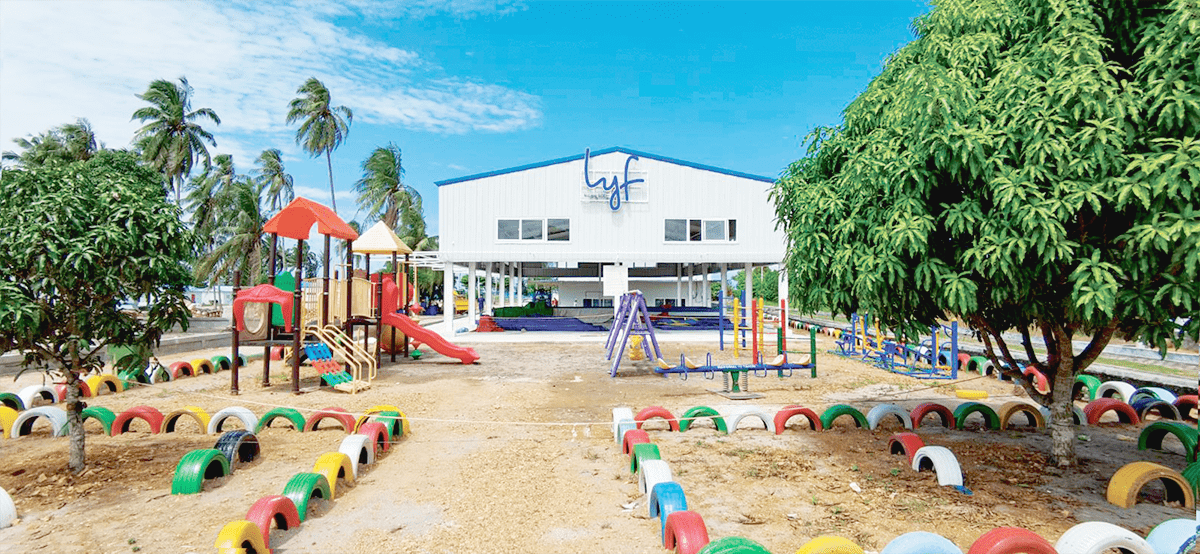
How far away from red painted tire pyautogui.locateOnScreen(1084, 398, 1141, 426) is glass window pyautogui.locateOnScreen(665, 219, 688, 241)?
66.4 feet

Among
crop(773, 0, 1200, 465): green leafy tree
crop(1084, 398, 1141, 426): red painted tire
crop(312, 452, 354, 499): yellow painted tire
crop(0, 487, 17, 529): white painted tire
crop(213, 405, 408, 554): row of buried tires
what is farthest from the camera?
crop(1084, 398, 1141, 426): red painted tire

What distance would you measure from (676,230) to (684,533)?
25.4m

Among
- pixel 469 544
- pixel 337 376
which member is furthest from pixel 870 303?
pixel 337 376

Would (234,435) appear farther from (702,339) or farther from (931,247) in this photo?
(702,339)

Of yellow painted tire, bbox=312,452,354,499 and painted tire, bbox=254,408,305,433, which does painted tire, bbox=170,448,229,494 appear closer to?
yellow painted tire, bbox=312,452,354,499

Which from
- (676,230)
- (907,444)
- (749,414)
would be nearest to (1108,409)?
(907,444)

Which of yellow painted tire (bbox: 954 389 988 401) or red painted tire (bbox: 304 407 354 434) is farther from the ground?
red painted tire (bbox: 304 407 354 434)

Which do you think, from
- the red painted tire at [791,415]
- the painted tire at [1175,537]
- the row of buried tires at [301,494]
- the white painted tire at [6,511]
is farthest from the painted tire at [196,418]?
the painted tire at [1175,537]

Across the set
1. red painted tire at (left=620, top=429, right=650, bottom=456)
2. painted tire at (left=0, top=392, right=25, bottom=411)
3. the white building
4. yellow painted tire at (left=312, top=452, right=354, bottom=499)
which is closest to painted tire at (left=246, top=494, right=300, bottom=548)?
yellow painted tire at (left=312, top=452, right=354, bottom=499)

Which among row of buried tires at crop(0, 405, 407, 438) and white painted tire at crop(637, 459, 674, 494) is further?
row of buried tires at crop(0, 405, 407, 438)

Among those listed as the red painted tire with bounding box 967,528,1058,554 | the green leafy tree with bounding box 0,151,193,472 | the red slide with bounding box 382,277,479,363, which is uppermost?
the green leafy tree with bounding box 0,151,193,472

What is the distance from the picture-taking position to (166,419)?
957 centimetres

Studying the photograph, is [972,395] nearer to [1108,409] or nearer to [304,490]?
[1108,409]

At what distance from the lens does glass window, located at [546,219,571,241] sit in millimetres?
29250
